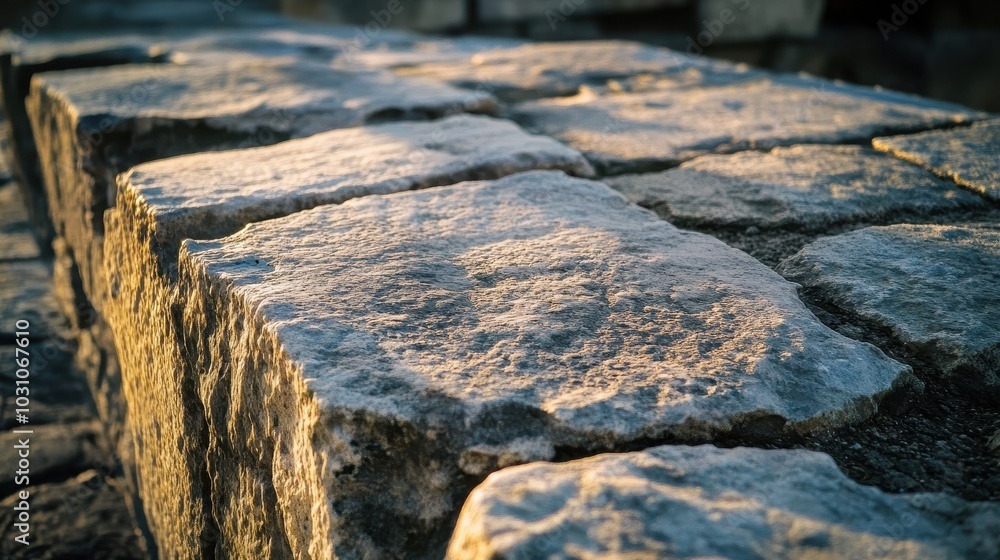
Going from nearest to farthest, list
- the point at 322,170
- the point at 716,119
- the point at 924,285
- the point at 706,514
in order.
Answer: the point at 706,514 → the point at 924,285 → the point at 322,170 → the point at 716,119

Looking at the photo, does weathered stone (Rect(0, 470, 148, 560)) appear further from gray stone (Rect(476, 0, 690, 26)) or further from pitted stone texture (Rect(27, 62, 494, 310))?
gray stone (Rect(476, 0, 690, 26))

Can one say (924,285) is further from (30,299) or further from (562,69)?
(30,299)

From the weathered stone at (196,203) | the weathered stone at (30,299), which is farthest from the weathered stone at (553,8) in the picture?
the weathered stone at (196,203)

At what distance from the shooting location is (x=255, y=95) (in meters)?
2.06

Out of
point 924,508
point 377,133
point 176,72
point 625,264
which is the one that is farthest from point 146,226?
point 176,72

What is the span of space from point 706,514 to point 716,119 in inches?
58.8

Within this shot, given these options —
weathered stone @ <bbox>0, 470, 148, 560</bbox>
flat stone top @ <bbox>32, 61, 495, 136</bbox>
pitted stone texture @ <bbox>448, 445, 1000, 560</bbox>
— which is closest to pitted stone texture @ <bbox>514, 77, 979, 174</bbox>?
flat stone top @ <bbox>32, 61, 495, 136</bbox>

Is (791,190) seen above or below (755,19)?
below

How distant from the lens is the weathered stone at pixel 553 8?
5285 millimetres

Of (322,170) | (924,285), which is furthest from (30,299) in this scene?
(924,285)

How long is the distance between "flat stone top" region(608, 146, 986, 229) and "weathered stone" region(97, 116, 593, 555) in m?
0.20

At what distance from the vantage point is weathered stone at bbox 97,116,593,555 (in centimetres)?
122

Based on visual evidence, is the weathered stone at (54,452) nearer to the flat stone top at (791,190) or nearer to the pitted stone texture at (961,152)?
the flat stone top at (791,190)

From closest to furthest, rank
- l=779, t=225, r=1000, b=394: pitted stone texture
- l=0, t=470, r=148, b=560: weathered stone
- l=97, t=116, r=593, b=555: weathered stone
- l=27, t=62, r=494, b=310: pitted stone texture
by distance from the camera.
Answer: l=779, t=225, r=1000, b=394: pitted stone texture
l=97, t=116, r=593, b=555: weathered stone
l=0, t=470, r=148, b=560: weathered stone
l=27, t=62, r=494, b=310: pitted stone texture
